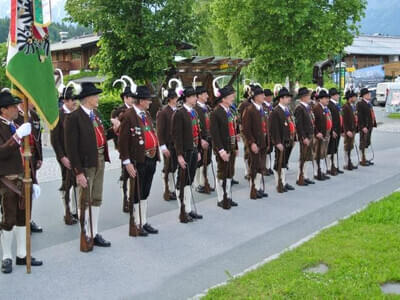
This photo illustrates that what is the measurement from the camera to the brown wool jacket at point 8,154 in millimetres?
5543

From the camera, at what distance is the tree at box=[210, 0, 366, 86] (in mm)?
18859

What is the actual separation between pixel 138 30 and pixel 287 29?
5607 mm

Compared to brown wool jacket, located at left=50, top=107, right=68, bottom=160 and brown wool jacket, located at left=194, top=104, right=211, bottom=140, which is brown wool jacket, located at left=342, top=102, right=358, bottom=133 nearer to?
brown wool jacket, located at left=194, top=104, right=211, bottom=140

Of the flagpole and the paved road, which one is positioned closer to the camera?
the paved road

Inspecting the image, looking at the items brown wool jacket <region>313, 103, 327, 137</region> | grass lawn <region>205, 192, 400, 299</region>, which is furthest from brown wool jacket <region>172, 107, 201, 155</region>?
brown wool jacket <region>313, 103, 327, 137</region>

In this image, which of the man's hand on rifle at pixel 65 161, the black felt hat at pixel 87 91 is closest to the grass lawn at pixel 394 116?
the man's hand on rifle at pixel 65 161

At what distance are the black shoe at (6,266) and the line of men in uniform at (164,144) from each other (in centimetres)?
1

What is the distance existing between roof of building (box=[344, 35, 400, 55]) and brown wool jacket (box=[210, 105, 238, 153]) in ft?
159

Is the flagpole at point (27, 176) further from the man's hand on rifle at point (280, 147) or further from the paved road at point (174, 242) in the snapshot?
the man's hand on rifle at point (280, 147)

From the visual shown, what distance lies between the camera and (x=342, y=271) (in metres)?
5.32

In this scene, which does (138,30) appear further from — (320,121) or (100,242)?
(100,242)

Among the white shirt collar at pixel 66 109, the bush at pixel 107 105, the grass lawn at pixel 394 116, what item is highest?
the white shirt collar at pixel 66 109

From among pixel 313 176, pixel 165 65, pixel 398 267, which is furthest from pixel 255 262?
pixel 165 65

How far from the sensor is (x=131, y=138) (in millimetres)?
6961
